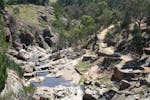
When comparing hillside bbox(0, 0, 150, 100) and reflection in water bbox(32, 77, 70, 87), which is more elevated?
hillside bbox(0, 0, 150, 100)

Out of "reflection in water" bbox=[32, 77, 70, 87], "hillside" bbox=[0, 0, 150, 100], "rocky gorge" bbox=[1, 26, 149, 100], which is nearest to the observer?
"hillside" bbox=[0, 0, 150, 100]

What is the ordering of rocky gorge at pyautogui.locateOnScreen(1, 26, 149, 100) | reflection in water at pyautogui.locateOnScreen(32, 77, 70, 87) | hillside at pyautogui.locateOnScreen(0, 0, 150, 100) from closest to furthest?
hillside at pyautogui.locateOnScreen(0, 0, 150, 100), rocky gorge at pyautogui.locateOnScreen(1, 26, 149, 100), reflection in water at pyautogui.locateOnScreen(32, 77, 70, 87)

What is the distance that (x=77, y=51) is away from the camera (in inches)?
6570

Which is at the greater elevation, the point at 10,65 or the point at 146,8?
the point at 146,8

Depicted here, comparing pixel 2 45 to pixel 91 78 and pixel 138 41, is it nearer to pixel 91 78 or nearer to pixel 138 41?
pixel 91 78

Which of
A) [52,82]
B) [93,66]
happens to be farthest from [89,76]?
[52,82]

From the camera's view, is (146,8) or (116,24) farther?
(116,24)

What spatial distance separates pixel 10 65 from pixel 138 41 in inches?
1707

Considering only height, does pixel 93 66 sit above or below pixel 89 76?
above

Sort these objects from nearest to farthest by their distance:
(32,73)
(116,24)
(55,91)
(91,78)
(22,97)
A: (22,97) < (55,91) < (91,78) < (32,73) < (116,24)

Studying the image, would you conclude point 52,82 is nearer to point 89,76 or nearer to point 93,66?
point 89,76

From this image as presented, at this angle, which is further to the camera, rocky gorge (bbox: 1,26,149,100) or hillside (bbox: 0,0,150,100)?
rocky gorge (bbox: 1,26,149,100)

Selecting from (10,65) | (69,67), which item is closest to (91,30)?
(69,67)

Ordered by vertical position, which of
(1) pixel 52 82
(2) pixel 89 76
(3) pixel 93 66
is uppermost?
(3) pixel 93 66
